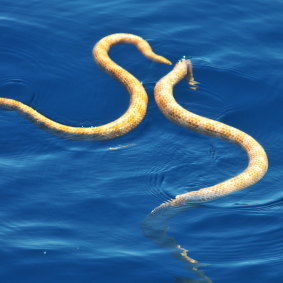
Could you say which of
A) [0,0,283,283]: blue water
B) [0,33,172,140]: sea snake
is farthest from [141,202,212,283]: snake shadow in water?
[0,33,172,140]: sea snake

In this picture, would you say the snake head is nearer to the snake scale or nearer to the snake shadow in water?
the snake scale

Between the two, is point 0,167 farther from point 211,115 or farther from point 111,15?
point 111,15

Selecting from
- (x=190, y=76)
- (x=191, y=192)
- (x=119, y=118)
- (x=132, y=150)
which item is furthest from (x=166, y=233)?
(x=190, y=76)

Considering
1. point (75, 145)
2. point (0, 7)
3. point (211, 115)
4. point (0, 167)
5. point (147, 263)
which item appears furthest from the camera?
point (0, 7)

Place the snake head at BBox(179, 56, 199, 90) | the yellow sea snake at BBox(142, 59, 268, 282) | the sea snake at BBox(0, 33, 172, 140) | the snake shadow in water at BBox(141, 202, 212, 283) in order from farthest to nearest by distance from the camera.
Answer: the snake head at BBox(179, 56, 199, 90) < the sea snake at BBox(0, 33, 172, 140) < the yellow sea snake at BBox(142, 59, 268, 282) < the snake shadow in water at BBox(141, 202, 212, 283)

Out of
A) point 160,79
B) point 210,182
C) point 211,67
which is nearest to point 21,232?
point 210,182

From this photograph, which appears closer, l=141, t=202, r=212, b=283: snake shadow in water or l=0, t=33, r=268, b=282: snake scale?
l=141, t=202, r=212, b=283: snake shadow in water

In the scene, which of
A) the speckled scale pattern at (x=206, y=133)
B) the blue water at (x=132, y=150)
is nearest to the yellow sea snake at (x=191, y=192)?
the speckled scale pattern at (x=206, y=133)
